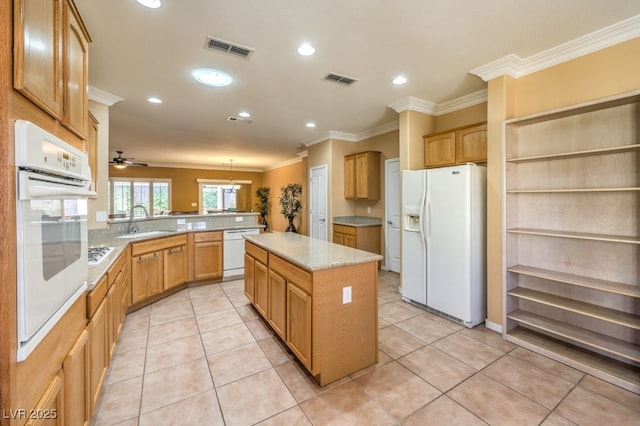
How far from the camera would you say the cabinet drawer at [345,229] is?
197 inches

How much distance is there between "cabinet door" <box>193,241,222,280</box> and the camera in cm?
430

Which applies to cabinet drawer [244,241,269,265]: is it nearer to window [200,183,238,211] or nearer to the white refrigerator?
the white refrigerator

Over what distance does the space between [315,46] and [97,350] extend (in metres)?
2.78

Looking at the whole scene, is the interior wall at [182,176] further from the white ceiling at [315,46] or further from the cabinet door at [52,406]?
the cabinet door at [52,406]

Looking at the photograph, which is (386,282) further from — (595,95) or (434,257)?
(595,95)

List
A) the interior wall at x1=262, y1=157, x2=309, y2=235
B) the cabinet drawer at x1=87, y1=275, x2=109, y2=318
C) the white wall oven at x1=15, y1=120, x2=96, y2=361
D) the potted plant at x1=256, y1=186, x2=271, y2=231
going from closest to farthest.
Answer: the white wall oven at x1=15, y1=120, x2=96, y2=361 → the cabinet drawer at x1=87, y1=275, x2=109, y2=318 → the interior wall at x1=262, y1=157, x2=309, y2=235 → the potted plant at x1=256, y1=186, x2=271, y2=231

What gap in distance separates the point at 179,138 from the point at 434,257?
573 cm

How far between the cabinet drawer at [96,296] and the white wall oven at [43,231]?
1.00 feet

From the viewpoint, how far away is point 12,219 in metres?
0.78

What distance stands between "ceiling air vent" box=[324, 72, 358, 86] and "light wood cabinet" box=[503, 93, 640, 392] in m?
1.69

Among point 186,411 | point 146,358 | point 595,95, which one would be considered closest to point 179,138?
point 146,358

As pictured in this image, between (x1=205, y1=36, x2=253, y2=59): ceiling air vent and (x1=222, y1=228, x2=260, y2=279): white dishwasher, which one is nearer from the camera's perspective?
(x1=205, y1=36, x2=253, y2=59): ceiling air vent

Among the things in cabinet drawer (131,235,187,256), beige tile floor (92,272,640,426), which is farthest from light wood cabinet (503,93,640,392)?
cabinet drawer (131,235,187,256)

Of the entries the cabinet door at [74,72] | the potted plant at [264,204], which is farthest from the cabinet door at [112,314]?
the potted plant at [264,204]
